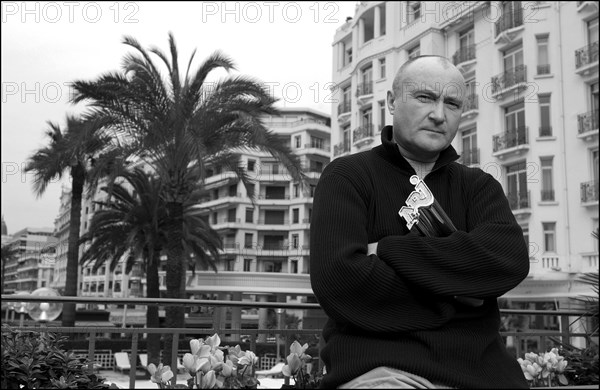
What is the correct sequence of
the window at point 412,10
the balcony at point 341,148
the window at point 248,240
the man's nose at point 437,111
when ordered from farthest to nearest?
1. the window at point 248,240
2. the balcony at point 341,148
3. the window at point 412,10
4. the man's nose at point 437,111

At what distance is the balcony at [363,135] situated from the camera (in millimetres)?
30289

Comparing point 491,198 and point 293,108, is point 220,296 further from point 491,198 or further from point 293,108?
point 491,198

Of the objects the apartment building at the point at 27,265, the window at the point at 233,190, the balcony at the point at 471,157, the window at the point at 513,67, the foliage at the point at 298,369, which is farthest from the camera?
the apartment building at the point at 27,265

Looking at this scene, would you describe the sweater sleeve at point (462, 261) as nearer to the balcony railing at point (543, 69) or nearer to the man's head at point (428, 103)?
the man's head at point (428, 103)

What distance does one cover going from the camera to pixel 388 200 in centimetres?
178

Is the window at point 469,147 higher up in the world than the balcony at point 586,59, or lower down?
lower down

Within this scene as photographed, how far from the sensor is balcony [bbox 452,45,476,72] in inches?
1016

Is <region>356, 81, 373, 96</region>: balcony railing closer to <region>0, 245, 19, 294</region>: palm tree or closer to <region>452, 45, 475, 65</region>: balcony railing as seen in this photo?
<region>452, 45, 475, 65</region>: balcony railing

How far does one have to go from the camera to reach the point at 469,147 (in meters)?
25.9

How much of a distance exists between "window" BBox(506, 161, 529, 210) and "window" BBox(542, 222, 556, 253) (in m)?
0.99

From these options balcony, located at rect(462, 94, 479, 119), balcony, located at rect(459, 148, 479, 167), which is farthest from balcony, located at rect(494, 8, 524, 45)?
balcony, located at rect(459, 148, 479, 167)

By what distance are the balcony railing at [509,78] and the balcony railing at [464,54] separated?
223 cm

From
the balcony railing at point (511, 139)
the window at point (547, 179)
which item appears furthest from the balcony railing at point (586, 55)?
the window at point (547, 179)

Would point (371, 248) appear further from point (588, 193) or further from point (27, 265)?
point (27, 265)
